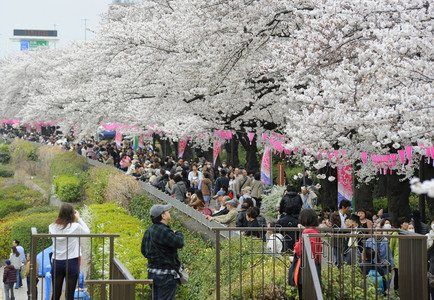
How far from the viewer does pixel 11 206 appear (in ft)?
124

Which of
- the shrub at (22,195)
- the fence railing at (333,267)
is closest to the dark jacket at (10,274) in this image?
the fence railing at (333,267)

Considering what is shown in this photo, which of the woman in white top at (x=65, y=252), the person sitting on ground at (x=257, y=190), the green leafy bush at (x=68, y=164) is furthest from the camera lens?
the green leafy bush at (x=68, y=164)

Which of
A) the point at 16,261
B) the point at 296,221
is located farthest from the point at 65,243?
the point at 16,261

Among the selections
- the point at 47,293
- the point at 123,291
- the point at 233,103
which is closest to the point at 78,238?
the point at 47,293

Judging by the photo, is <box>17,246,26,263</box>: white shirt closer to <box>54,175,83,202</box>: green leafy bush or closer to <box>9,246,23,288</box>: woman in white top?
<box>9,246,23,288</box>: woman in white top

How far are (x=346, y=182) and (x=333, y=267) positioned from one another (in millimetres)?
7701

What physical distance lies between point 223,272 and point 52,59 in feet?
185

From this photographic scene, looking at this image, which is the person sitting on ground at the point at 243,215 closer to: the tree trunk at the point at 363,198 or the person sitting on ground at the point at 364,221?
the person sitting on ground at the point at 364,221

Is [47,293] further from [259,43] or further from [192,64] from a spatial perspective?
[192,64]

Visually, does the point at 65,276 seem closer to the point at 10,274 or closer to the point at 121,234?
the point at 121,234

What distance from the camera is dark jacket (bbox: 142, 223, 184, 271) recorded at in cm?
938

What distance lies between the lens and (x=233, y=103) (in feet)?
73.9

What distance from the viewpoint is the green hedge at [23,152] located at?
51.1 meters

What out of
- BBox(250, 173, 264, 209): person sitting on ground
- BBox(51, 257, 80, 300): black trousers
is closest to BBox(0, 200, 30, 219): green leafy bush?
BBox(250, 173, 264, 209): person sitting on ground
